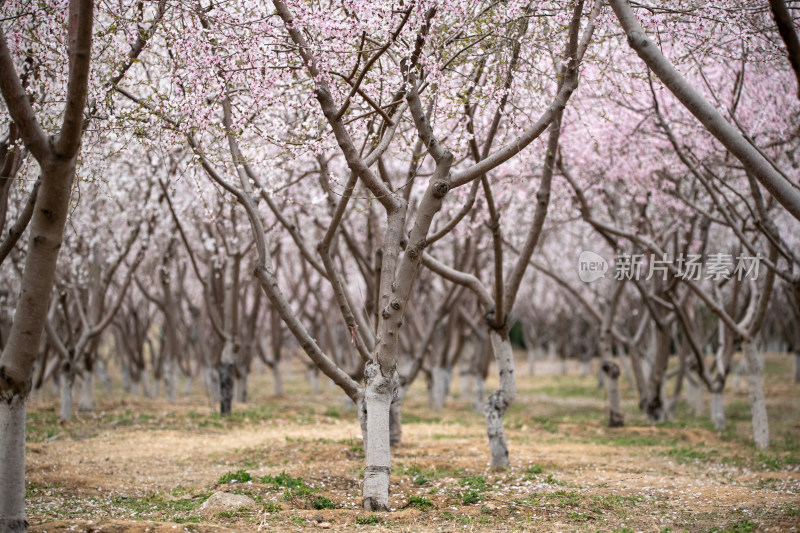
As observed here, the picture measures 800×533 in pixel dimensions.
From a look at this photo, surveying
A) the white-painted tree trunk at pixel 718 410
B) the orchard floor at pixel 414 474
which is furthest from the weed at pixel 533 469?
the white-painted tree trunk at pixel 718 410

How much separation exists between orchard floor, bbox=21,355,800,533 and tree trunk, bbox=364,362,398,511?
0.24m

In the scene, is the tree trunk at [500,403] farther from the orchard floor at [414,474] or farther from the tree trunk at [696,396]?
the tree trunk at [696,396]

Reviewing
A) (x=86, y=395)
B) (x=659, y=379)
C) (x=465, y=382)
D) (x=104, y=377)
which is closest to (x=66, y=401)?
(x=86, y=395)

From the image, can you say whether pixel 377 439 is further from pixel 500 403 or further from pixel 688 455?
pixel 688 455

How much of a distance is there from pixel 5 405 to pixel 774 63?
1072 centimetres

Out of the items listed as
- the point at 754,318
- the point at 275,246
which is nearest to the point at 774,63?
the point at 754,318

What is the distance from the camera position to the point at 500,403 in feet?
33.7

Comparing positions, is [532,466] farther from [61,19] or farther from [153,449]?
[61,19]

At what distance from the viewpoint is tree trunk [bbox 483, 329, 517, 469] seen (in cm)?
1028

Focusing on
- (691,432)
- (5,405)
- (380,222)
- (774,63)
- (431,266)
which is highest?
(774,63)

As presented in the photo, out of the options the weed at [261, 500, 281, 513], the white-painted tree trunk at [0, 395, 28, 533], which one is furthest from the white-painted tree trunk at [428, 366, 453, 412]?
the white-painted tree trunk at [0, 395, 28, 533]

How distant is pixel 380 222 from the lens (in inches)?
607

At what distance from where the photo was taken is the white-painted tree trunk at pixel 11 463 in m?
5.45

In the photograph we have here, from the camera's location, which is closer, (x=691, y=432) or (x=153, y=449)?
(x=153, y=449)
